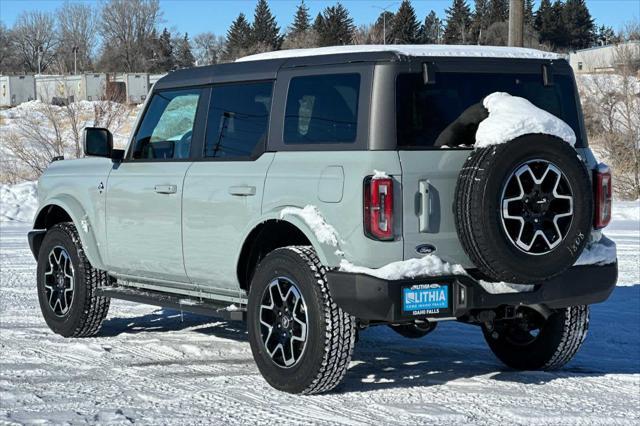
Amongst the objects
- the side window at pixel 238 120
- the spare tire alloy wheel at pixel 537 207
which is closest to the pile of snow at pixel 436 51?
the side window at pixel 238 120

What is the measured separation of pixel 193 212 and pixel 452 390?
2.07 meters

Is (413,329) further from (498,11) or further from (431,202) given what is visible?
(498,11)

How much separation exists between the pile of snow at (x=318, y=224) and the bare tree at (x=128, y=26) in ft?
285

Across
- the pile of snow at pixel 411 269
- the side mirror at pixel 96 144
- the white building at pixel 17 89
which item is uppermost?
the white building at pixel 17 89

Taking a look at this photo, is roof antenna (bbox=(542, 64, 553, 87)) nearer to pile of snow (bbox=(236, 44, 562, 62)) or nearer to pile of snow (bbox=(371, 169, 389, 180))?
pile of snow (bbox=(236, 44, 562, 62))

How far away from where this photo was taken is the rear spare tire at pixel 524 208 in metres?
5.71

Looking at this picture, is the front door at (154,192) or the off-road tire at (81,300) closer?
the front door at (154,192)

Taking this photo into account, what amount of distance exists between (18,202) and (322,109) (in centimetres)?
1521

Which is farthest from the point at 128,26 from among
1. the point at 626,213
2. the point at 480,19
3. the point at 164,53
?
the point at 626,213

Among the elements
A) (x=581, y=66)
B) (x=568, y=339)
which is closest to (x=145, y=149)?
(x=568, y=339)

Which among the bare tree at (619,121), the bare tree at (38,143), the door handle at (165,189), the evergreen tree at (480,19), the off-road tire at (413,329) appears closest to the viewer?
the off-road tire at (413,329)

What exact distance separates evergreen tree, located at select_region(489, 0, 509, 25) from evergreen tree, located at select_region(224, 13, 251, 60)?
1071 inches

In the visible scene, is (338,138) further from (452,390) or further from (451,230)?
(452,390)

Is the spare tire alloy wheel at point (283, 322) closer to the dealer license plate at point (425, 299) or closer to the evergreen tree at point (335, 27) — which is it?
the dealer license plate at point (425, 299)
